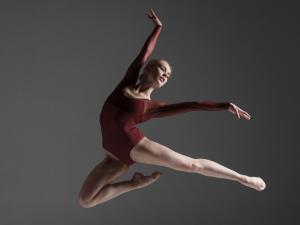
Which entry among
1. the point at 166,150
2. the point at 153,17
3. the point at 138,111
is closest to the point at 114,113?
the point at 138,111

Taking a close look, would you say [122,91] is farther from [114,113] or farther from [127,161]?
[127,161]

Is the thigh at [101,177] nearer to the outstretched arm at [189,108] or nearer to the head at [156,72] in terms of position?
the outstretched arm at [189,108]

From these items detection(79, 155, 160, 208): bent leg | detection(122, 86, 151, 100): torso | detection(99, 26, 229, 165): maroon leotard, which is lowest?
detection(79, 155, 160, 208): bent leg

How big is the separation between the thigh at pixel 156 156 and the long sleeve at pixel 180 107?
0.19 metres

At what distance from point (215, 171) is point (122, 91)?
29.4 inches

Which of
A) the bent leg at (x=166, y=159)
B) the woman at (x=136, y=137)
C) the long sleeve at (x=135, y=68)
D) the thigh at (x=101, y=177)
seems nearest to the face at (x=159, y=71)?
the woman at (x=136, y=137)

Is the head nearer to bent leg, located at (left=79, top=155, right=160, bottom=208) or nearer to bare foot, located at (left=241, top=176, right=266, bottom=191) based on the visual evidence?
bent leg, located at (left=79, top=155, right=160, bottom=208)

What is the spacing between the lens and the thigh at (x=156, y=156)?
3408 millimetres

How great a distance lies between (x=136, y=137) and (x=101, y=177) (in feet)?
1.10

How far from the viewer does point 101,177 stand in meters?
3.50

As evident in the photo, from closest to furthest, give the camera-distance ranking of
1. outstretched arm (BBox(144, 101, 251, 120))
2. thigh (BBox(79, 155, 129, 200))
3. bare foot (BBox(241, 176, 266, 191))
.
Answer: outstretched arm (BBox(144, 101, 251, 120)) → thigh (BBox(79, 155, 129, 200)) → bare foot (BBox(241, 176, 266, 191))

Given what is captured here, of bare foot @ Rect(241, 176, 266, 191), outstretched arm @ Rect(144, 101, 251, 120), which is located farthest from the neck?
bare foot @ Rect(241, 176, 266, 191)

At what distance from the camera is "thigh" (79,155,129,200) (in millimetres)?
3486

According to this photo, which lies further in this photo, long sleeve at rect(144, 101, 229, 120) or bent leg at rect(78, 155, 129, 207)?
bent leg at rect(78, 155, 129, 207)
